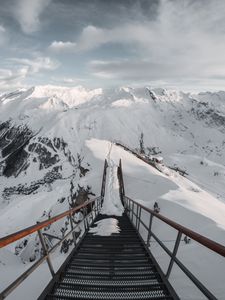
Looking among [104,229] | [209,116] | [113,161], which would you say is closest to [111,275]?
[104,229]

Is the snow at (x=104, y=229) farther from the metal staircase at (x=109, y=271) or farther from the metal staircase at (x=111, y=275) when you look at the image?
the metal staircase at (x=109, y=271)

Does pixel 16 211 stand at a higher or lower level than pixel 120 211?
lower

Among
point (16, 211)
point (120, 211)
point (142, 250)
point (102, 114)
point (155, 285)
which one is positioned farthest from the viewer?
point (102, 114)

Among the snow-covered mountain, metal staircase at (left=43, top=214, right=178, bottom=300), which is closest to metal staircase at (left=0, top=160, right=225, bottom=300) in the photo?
metal staircase at (left=43, top=214, right=178, bottom=300)

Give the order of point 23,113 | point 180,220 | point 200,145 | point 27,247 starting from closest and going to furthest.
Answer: point 180,220
point 27,247
point 200,145
point 23,113

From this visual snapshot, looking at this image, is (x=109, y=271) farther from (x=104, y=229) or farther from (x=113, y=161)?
(x=113, y=161)

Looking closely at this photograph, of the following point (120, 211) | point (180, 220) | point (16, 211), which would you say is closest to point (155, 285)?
point (180, 220)

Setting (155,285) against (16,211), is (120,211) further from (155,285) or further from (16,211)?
(16,211)
